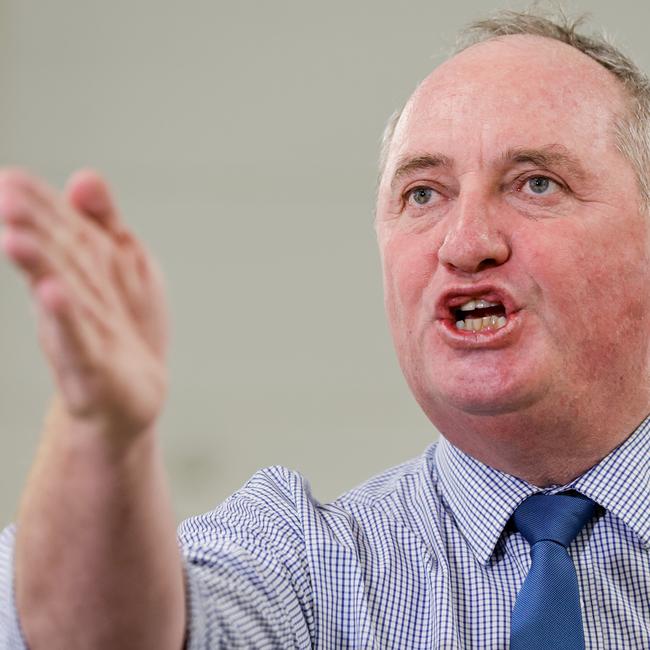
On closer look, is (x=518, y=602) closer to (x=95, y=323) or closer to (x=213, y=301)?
(x=95, y=323)

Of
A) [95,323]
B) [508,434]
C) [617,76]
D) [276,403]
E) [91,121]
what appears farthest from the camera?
[91,121]

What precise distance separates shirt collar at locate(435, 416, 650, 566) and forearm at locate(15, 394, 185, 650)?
579 millimetres

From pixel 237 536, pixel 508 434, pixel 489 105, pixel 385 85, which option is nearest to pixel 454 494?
pixel 508 434

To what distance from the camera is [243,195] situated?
134 inches

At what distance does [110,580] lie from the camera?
3.09 feet

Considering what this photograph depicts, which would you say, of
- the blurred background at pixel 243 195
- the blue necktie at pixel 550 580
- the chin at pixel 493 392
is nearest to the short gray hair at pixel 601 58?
the chin at pixel 493 392

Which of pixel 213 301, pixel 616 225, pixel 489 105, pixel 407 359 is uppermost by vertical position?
pixel 213 301

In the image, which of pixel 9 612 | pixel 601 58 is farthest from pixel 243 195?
pixel 9 612

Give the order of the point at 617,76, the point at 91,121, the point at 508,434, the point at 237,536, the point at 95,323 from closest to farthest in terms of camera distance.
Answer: the point at 95,323 < the point at 237,536 < the point at 508,434 < the point at 617,76 < the point at 91,121

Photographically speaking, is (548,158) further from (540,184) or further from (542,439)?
(542,439)

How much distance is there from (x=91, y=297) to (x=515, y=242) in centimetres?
73

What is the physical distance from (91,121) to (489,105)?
223cm

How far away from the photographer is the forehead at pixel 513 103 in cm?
149

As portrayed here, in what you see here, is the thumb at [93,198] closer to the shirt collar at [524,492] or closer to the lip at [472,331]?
the lip at [472,331]
